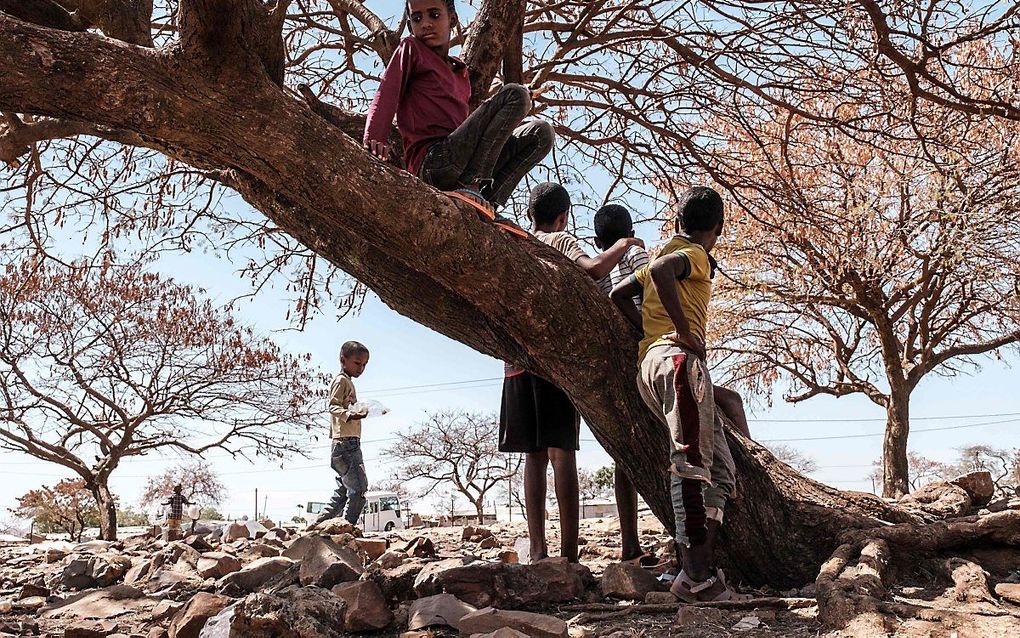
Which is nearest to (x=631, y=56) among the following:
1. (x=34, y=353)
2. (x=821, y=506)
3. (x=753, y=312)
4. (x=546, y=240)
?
(x=546, y=240)

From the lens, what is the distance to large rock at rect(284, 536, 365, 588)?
3.61 m

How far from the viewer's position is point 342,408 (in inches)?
257

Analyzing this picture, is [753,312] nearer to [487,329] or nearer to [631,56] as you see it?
[631,56]

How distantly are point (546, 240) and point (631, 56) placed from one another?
101 inches

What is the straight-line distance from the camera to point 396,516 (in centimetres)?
1809

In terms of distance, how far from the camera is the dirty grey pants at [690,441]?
3219mm

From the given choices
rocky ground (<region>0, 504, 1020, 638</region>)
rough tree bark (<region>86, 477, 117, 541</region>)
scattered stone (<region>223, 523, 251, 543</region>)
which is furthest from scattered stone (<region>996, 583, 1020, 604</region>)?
rough tree bark (<region>86, 477, 117, 541</region>)

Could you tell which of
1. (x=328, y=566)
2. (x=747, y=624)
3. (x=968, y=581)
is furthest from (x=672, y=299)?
(x=328, y=566)

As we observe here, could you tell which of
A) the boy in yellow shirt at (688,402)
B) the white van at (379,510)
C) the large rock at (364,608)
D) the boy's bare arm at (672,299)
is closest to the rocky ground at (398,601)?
the large rock at (364,608)

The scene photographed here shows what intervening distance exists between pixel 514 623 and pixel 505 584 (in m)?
0.66

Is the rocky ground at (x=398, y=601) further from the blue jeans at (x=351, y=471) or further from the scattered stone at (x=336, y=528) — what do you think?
the blue jeans at (x=351, y=471)

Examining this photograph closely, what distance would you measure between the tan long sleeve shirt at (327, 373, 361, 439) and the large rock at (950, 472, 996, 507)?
4492 mm

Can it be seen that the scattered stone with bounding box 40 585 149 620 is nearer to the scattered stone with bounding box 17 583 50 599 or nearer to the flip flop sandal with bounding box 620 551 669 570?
the scattered stone with bounding box 17 583 50 599

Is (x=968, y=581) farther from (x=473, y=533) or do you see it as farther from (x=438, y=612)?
(x=473, y=533)
